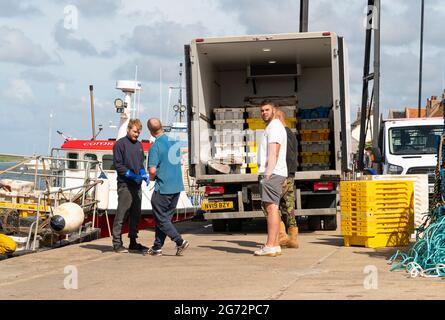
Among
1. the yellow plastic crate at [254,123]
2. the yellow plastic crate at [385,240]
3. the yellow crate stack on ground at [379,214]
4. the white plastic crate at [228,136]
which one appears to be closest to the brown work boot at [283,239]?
the yellow crate stack on ground at [379,214]

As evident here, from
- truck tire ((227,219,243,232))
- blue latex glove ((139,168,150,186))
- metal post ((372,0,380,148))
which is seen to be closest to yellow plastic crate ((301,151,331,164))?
truck tire ((227,219,243,232))

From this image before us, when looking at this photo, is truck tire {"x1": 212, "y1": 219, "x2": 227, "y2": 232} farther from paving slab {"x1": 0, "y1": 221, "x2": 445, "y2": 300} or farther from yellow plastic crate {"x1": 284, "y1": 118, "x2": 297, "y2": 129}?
paving slab {"x1": 0, "y1": 221, "x2": 445, "y2": 300}

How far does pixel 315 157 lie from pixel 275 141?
19.3ft

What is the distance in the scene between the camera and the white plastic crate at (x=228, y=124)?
1673 centimetres

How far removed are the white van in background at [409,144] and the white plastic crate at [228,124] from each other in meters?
4.87

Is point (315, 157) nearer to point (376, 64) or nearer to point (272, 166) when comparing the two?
point (272, 166)

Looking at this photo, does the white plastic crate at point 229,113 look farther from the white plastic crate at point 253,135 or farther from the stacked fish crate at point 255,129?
the white plastic crate at point 253,135

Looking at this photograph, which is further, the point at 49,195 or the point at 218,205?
the point at 49,195

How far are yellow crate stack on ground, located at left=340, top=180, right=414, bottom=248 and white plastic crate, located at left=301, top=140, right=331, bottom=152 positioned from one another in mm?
4001

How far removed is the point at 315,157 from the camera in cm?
1683

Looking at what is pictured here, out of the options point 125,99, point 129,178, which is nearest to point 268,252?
point 129,178

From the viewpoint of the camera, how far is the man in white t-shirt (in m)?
11.1
